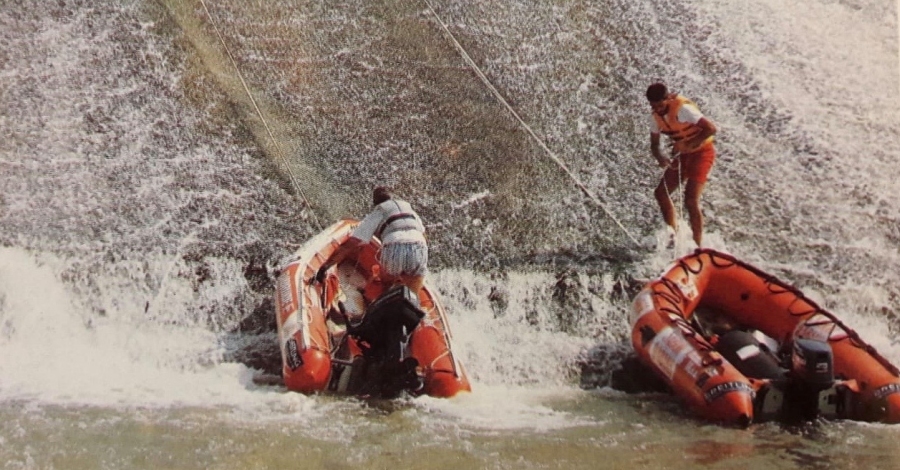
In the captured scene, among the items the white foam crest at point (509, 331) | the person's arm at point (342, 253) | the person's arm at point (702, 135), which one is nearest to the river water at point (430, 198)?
the white foam crest at point (509, 331)

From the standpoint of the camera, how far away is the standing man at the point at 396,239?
292 cm

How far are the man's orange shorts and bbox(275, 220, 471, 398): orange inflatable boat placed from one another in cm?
94

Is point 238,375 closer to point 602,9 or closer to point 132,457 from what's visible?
point 132,457

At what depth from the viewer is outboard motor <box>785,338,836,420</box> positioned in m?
2.58

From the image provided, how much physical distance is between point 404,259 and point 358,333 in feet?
0.99

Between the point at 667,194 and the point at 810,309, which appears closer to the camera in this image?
the point at 810,309

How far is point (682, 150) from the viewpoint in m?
3.39

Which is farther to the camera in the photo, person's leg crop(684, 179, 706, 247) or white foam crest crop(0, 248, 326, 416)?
person's leg crop(684, 179, 706, 247)

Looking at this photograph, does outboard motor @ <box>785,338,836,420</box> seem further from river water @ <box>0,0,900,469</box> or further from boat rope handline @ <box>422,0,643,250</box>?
boat rope handline @ <box>422,0,643,250</box>

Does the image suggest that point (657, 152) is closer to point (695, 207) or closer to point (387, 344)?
point (695, 207)

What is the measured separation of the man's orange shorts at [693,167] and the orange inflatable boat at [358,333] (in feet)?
3.09

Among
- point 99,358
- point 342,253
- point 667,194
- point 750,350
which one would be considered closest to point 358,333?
point 342,253

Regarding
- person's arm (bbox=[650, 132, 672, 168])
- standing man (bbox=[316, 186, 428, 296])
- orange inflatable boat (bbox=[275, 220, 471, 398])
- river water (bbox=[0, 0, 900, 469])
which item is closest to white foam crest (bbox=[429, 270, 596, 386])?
river water (bbox=[0, 0, 900, 469])

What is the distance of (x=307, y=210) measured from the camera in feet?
11.5
